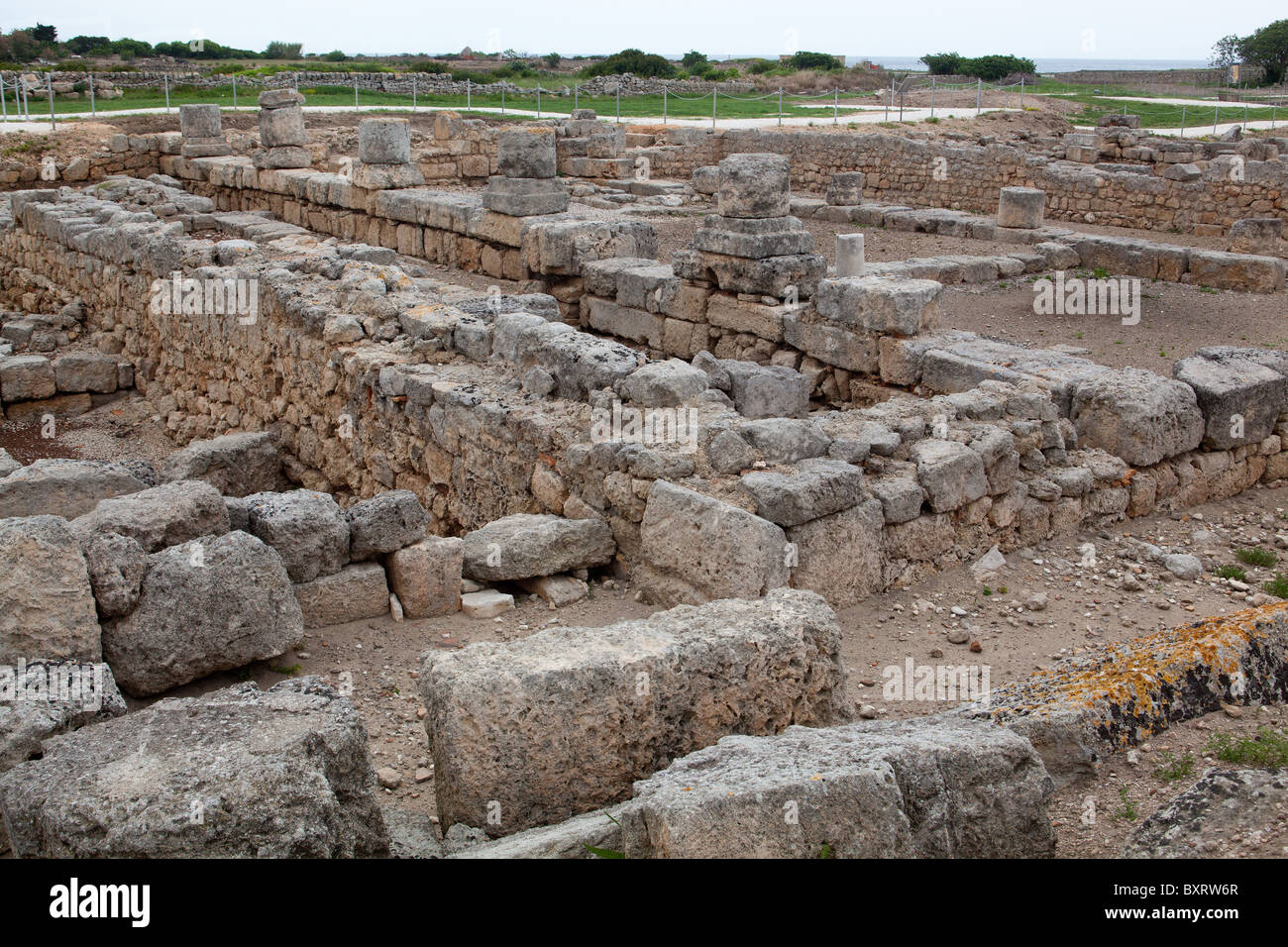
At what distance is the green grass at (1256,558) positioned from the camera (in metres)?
6.76

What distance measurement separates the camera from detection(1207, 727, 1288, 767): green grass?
3.51m

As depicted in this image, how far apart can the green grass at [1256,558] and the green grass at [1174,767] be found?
368 cm

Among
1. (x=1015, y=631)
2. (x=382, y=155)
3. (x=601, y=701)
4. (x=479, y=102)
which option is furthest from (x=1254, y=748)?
(x=479, y=102)

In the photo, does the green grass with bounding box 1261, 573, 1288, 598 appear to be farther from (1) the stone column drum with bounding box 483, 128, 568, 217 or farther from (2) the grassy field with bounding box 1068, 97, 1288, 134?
(2) the grassy field with bounding box 1068, 97, 1288, 134

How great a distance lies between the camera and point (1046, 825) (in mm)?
3305

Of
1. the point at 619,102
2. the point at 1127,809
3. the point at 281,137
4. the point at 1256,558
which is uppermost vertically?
the point at 619,102

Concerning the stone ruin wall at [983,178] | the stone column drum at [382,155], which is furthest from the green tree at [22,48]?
the stone column drum at [382,155]

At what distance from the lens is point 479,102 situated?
34594mm

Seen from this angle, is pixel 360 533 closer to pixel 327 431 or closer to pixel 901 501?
pixel 901 501

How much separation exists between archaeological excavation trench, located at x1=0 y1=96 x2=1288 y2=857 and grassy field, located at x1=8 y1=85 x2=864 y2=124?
1569 centimetres

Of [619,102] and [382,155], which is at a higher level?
[619,102]

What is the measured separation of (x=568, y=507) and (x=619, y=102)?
29137 mm

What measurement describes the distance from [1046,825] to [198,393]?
11.3m

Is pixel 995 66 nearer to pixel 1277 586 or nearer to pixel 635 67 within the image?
pixel 635 67
